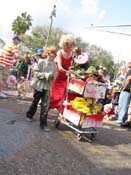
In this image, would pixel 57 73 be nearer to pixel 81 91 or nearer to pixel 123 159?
pixel 81 91

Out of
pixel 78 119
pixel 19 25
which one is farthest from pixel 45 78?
pixel 19 25

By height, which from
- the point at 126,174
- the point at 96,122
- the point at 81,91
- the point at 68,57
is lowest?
the point at 126,174

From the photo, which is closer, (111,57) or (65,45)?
(65,45)

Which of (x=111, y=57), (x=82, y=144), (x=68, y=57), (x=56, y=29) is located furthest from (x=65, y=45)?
(x=111, y=57)

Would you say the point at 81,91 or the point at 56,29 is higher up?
the point at 56,29

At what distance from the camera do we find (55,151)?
601 cm

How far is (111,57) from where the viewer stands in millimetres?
82375

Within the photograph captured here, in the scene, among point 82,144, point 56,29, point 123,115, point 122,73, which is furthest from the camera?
point 56,29

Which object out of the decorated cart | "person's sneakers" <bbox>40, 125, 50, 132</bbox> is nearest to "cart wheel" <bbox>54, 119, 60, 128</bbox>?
the decorated cart

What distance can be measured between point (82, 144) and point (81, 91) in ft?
3.43

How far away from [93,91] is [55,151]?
74.9 inches

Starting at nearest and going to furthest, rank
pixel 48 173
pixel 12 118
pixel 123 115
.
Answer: pixel 48 173 < pixel 12 118 < pixel 123 115

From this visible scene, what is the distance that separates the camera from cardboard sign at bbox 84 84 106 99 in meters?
7.36

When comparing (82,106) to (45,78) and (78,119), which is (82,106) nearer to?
(78,119)
